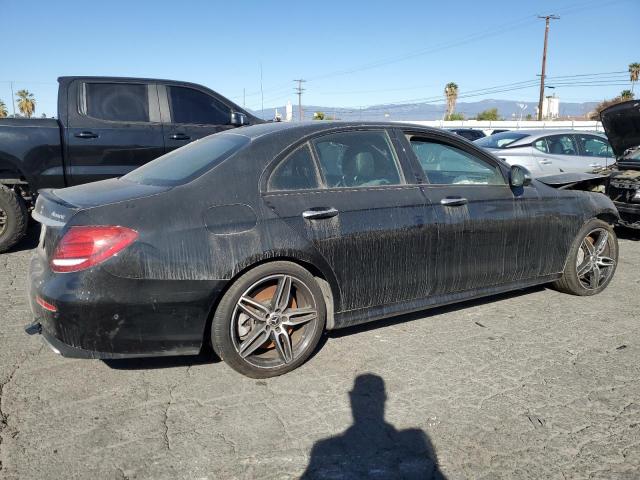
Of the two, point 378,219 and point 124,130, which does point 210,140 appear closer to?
point 378,219

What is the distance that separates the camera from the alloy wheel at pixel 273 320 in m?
3.26

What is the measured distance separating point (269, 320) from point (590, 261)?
329cm

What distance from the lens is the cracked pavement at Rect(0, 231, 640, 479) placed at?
101 inches

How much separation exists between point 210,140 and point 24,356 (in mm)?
1951

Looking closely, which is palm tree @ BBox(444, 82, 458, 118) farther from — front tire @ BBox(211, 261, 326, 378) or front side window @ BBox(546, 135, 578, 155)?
front tire @ BBox(211, 261, 326, 378)

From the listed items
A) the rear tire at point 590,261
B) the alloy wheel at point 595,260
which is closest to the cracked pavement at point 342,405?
the rear tire at point 590,261

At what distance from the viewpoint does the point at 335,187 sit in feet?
11.9

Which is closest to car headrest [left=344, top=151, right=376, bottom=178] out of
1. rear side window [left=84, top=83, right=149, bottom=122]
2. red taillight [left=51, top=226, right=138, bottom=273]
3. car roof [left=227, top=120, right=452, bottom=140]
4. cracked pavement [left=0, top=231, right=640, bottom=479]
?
car roof [left=227, top=120, right=452, bottom=140]

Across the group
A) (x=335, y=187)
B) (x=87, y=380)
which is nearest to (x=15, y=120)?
(x=87, y=380)

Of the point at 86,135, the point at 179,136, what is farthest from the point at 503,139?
the point at 86,135

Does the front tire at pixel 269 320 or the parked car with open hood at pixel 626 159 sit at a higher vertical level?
the parked car with open hood at pixel 626 159

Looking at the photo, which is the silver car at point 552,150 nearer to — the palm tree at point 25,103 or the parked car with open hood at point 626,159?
the parked car with open hood at point 626,159

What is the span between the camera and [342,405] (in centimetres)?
308

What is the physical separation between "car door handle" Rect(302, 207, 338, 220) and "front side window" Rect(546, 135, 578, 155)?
8.41 m
